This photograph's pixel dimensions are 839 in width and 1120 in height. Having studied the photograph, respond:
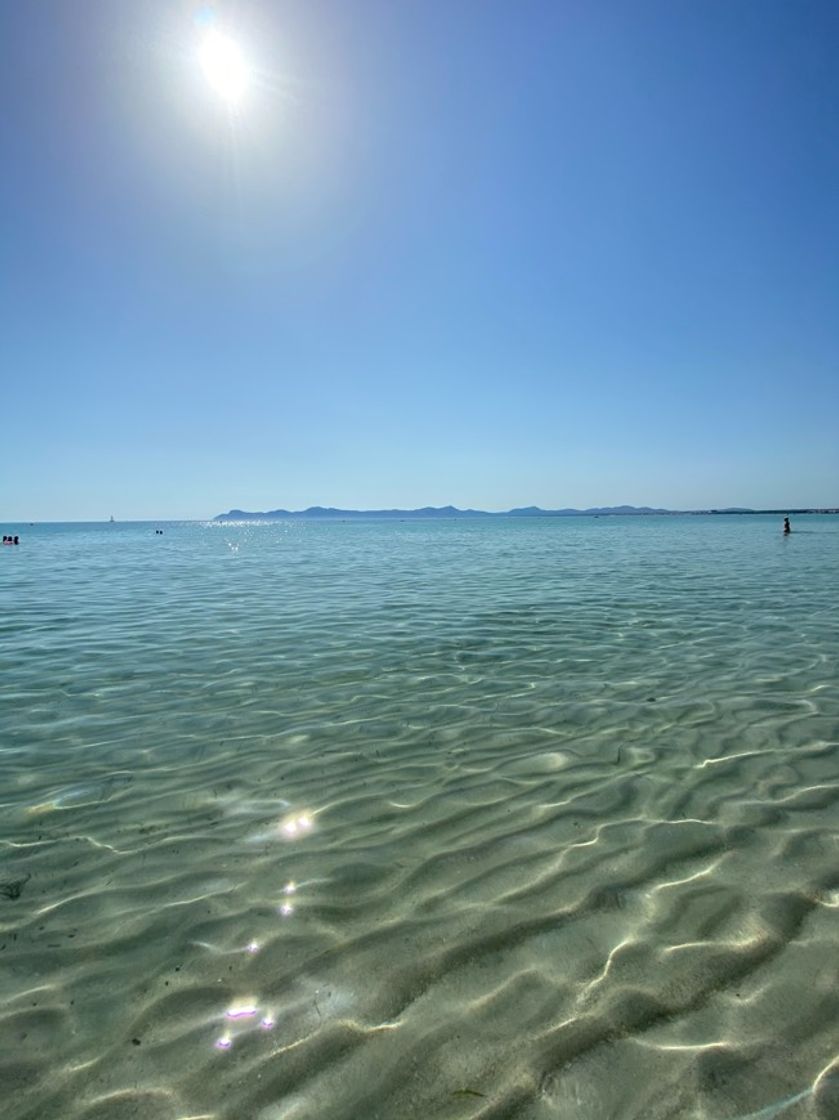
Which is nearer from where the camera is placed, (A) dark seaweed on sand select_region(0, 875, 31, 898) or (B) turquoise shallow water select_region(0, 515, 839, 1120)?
(B) turquoise shallow water select_region(0, 515, 839, 1120)

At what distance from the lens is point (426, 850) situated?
474cm

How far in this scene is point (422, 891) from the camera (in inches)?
165

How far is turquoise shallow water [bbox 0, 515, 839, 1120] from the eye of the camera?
9.25 ft

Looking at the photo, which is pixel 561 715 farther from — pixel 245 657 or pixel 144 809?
pixel 245 657

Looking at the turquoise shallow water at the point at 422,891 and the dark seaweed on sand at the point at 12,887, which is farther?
the dark seaweed on sand at the point at 12,887

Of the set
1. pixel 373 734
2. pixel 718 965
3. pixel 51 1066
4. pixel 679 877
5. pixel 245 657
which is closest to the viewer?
pixel 51 1066

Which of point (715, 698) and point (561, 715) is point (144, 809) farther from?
point (715, 698)

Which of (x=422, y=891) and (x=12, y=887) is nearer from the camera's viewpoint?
(x=422, y=891)

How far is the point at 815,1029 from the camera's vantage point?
2.99 m

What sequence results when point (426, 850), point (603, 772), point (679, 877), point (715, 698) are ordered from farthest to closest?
point (715, 698)
point (603, 772)
point (426, 850)
point (679, 877)

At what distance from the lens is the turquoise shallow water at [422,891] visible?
9.25 feet

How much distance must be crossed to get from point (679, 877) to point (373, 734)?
3.91 m

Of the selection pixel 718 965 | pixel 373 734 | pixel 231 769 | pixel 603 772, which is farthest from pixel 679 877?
pixel 231 769

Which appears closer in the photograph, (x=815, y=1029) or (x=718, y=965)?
(x=815, y=1029)
